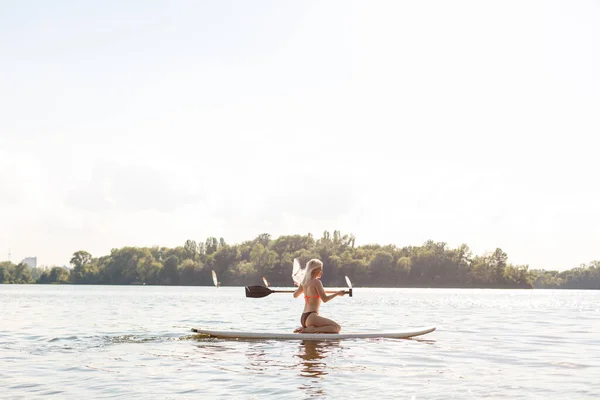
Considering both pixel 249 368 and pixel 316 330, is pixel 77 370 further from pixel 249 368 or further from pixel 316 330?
pixel 316 330

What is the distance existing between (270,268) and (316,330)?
420 feet

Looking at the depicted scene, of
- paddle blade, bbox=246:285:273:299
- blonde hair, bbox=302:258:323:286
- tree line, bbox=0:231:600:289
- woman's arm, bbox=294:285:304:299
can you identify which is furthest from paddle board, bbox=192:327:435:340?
tree line, bbox=0:231:600:289

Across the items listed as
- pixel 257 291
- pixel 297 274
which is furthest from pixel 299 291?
pixel 257 291

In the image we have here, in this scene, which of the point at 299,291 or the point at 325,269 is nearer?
the point at 299,291

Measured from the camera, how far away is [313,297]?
57.7 ft

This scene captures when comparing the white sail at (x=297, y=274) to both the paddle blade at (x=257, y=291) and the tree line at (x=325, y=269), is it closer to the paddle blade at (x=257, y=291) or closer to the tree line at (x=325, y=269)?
the paddle blade at (x=257, y=291)

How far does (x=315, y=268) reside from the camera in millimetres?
17406

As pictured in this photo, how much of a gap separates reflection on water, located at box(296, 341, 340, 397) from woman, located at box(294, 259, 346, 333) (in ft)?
1.30

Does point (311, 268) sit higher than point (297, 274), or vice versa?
point (311, 268)

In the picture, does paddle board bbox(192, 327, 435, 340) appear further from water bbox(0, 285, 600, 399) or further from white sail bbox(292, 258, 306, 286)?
white sail bbox(292, 258, 306, 286)

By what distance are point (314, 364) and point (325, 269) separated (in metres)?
131

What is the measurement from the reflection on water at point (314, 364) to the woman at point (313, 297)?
1.30 feet

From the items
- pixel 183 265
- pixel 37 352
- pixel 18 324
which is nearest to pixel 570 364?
pixel 37 352

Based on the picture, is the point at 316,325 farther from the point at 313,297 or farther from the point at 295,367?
the point at 295,367
